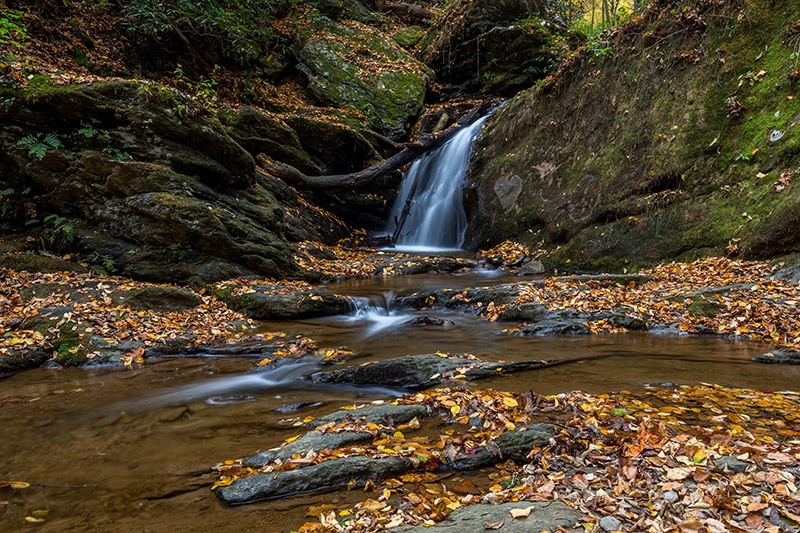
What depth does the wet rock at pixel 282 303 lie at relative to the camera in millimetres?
7363

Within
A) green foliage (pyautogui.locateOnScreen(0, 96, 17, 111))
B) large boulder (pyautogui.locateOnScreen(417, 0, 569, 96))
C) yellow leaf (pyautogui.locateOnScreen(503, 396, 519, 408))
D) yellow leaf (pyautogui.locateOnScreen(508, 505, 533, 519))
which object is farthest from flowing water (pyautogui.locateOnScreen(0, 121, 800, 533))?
large boulder (pyautogui.locateOnScreen(417, 0, 569, 96))

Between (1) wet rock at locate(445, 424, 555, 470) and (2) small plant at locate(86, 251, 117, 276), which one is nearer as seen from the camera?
(1) wet rock at locate(445, 424, 555, 470)

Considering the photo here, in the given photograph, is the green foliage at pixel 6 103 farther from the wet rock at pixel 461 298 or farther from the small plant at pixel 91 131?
the wet rock at pixel 461 298

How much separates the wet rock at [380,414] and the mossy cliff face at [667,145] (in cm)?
661

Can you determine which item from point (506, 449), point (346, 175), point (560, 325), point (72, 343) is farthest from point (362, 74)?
point (506, 449)

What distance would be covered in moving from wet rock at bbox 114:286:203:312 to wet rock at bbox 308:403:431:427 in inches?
174

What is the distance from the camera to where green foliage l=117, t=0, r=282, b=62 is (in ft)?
41.8

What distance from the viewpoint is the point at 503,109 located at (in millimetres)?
14398

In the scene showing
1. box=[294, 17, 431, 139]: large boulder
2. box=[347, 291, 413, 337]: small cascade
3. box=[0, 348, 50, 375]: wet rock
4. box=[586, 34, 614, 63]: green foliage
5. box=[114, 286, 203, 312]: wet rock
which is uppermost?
box=[294, 17, 431, 139]: large boulder

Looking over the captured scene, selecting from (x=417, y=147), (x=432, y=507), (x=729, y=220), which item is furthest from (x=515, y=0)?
(x=432, y=507)

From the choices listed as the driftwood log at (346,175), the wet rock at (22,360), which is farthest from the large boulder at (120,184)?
the driftwood log at (346,175)

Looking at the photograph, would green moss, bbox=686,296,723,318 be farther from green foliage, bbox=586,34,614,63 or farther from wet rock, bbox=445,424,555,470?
green foliage, bbox=586,34,614,63

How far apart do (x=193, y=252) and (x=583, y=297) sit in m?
7.30

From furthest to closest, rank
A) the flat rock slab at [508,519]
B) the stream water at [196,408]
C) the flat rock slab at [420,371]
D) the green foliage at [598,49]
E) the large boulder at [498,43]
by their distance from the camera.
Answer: the large boulder at [498,43] → the green foliage at [598,49] → the flat rock slab at [420,371] → the stream water at [196,408] → the flat rock slab at [508,519]
